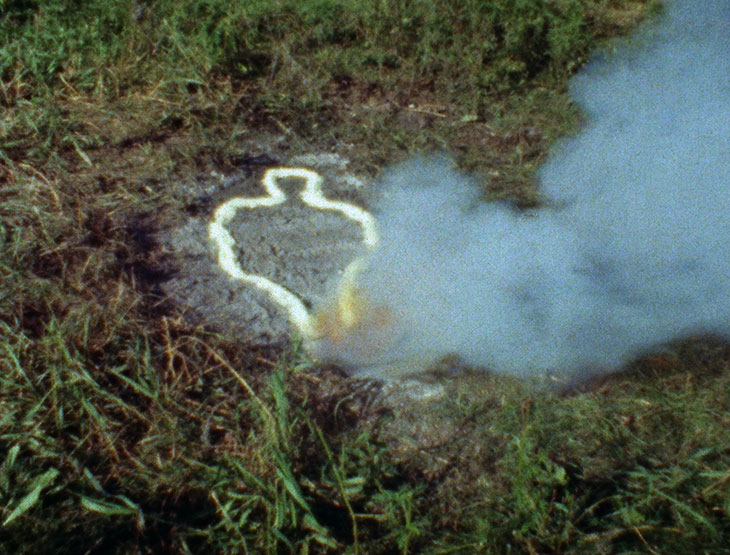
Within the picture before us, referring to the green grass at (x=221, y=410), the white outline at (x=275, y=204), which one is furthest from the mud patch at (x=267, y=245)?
the green grass at (x=221, y=410)

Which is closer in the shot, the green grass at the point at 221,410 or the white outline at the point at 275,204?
the green grass at the point at 221,410

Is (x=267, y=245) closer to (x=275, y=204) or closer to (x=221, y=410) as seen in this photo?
(x=275, y=204)

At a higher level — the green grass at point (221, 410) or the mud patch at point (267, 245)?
the green grass at point (221, 410)

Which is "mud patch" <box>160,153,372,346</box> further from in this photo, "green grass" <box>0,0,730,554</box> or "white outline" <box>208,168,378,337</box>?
"green grass" <box>0,0,730,554</box>

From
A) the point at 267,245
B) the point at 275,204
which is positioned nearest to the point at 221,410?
the point at 267,245

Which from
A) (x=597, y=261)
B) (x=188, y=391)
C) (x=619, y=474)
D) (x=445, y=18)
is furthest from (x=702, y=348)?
(x=445, y=18)

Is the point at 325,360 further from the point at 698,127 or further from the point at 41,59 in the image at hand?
the point at 41,59

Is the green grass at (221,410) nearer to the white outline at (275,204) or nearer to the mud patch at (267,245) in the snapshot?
the mud patch at (267,245)
